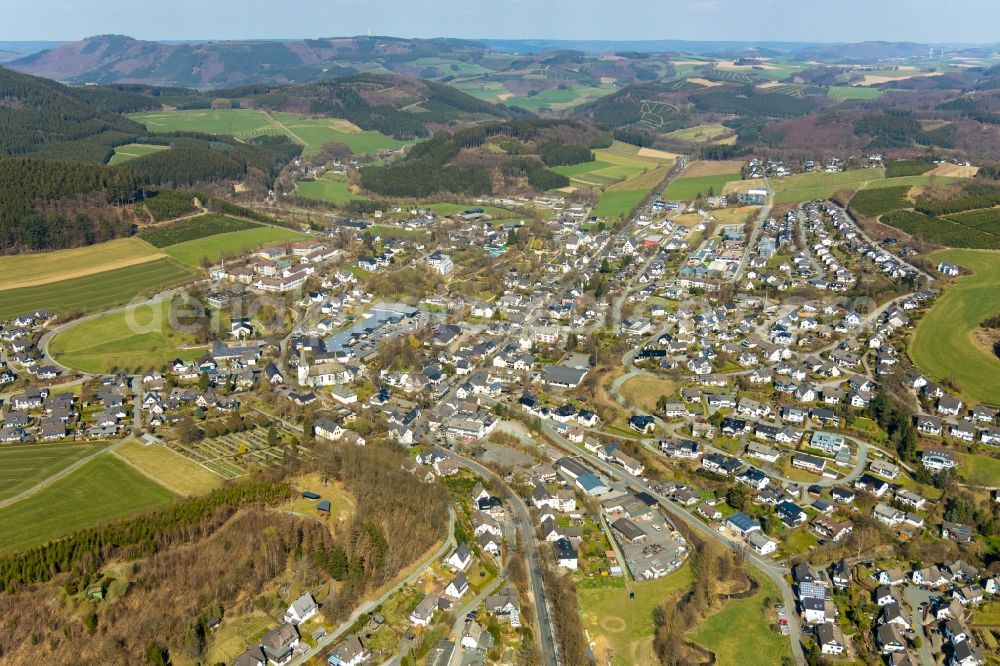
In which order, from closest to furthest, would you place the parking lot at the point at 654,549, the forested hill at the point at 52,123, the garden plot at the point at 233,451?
the parking lot at the point at 654,549 < the garden plot at the point at 233,451 < the forested hill at the point at 52,123

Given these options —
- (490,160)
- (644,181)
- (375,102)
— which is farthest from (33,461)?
(375,102)

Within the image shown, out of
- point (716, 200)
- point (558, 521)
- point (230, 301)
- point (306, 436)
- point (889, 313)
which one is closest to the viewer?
point (558, 521)

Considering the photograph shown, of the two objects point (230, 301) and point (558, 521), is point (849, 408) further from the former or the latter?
point (230, 301)

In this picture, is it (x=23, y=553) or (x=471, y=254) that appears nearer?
(x=23, y=553)

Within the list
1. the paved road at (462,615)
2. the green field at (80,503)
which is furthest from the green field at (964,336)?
the green field at (80,503)

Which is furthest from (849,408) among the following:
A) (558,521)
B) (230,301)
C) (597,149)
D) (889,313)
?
(597,149)

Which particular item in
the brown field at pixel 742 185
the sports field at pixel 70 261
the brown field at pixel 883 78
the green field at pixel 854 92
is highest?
the brown field at pixel 883 78

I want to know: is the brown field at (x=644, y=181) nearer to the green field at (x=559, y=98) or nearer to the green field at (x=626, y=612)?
the green field at (x=626, y=612)
